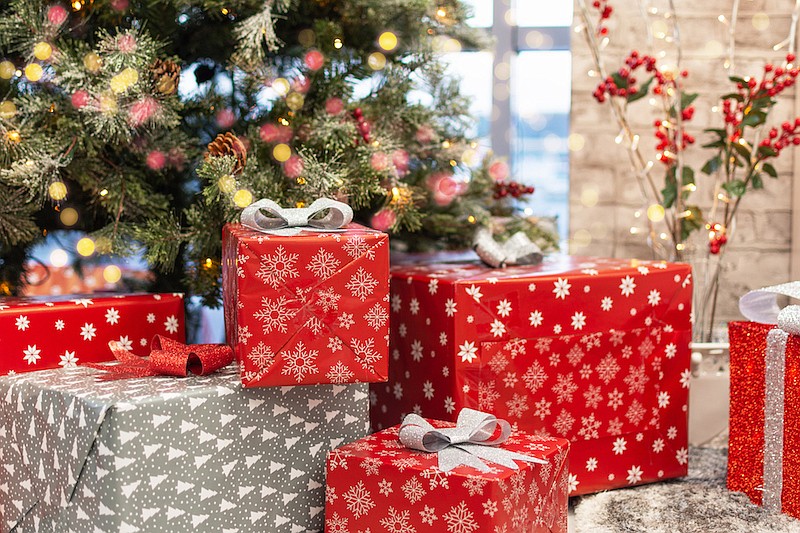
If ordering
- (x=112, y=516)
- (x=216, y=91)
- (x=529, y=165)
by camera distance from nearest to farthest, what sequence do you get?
(x=112, y=516), (x=216, y=91), (x=529, y=165)

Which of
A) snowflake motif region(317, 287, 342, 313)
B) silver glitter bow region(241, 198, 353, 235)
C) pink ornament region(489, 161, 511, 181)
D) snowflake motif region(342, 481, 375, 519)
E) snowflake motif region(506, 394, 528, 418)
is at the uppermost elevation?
pink ornament region(489, 161, 511, 181)

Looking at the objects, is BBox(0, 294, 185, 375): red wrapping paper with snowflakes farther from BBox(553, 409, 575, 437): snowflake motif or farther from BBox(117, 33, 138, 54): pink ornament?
BBox(553, 409, 575, 437): snowflake motif

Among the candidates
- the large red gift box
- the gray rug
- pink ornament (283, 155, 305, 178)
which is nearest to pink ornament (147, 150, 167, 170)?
pink ornament (283, 155, 305, 178)

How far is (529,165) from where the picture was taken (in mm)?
2398

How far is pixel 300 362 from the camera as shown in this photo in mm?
1183

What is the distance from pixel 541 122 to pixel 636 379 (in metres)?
1.06

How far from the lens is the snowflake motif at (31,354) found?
1.32 m

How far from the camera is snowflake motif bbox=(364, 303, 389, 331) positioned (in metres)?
1.20

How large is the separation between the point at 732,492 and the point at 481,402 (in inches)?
19.4

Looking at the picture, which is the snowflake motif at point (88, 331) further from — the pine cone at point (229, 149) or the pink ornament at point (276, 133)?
the pink ornament at point (276, 133)

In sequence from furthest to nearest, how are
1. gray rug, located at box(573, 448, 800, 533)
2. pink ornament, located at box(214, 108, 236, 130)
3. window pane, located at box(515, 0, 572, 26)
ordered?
window pane, located at box(515, 0, 572, 26)
pink ornament, located at box(214, 108, 236, 130)
gray rug, located at box(573, 448, 800, 533)

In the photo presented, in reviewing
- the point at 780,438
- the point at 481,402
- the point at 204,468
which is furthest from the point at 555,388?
the point at 204,468

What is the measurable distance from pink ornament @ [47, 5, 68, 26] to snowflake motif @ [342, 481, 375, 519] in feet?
2.93

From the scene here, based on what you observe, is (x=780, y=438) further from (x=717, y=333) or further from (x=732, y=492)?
(x=717, y=333)
